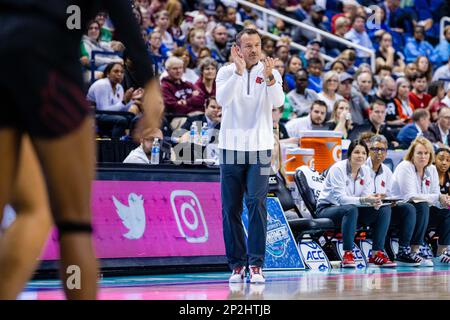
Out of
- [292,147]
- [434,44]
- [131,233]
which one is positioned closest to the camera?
[131,233]

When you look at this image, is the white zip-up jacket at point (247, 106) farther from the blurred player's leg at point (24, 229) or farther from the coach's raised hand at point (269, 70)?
the blurred player's leg at point (24, 229)

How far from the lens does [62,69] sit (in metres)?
3.71

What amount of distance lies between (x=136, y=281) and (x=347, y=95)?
7.97m

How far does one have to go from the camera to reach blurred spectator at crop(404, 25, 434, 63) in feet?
72.0

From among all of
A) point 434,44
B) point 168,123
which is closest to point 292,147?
point 168,123

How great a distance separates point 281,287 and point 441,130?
7769 mm

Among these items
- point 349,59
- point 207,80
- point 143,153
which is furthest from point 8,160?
point 349,59

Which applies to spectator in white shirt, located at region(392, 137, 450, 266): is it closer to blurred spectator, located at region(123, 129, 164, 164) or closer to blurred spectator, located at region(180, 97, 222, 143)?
blurred spectator, located at region(180, 97, 222, 143)

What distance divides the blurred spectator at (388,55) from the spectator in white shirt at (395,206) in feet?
24.5

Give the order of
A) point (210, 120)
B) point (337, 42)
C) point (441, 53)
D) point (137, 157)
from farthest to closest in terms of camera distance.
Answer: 1. point (441, 53)
2. point (337, 42)
3. point (210, 120)
4. point (137, 157)

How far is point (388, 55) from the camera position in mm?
20344

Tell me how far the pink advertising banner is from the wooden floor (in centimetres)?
36

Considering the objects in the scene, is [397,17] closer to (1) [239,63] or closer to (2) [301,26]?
(2) [301,26]

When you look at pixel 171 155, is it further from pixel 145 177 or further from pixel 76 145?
pixel 76 145
